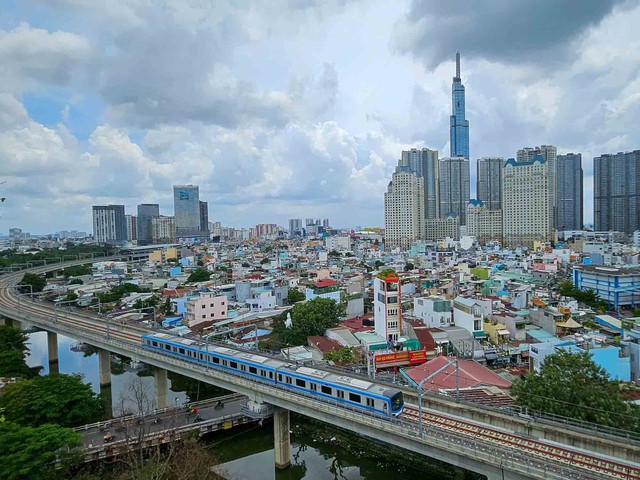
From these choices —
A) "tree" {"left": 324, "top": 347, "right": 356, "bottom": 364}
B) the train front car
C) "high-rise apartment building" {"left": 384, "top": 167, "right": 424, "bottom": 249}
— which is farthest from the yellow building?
"high-rise apartment building" {"left": 384, "top": 167, "right": 424, "bottom": 249}

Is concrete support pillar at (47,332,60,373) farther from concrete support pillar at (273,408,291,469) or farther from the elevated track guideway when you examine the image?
concrete support pillar at (273,408,291,469)

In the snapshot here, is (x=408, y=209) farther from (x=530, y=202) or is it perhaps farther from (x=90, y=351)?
(x=90, y=351)

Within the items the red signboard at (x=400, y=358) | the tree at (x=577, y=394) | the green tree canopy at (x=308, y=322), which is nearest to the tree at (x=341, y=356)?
the red signboard at (x=400, y=358)

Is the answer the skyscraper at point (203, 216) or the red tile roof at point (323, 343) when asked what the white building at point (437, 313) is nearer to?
the red tile roof at point (323, 343)

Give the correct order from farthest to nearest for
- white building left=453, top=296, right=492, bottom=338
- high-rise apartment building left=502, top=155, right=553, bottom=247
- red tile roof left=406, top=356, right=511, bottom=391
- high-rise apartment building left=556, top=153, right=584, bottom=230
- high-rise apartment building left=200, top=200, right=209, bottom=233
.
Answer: high-rise apartment building left=200, top=200, right=209, bottom=233 → high-rise apartment building left=556, top=153, right=584, bottom=230 → high-rise apartment building left=502, top=155, right=553, bottom=247 → white building left=453, top=296, right=492, bottom=338 → red tile roof left=406, top=356, right=511, bottom=391

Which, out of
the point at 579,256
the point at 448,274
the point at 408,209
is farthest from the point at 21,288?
the point at 408,209

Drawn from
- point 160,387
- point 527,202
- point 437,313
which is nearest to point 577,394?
point 437,313
